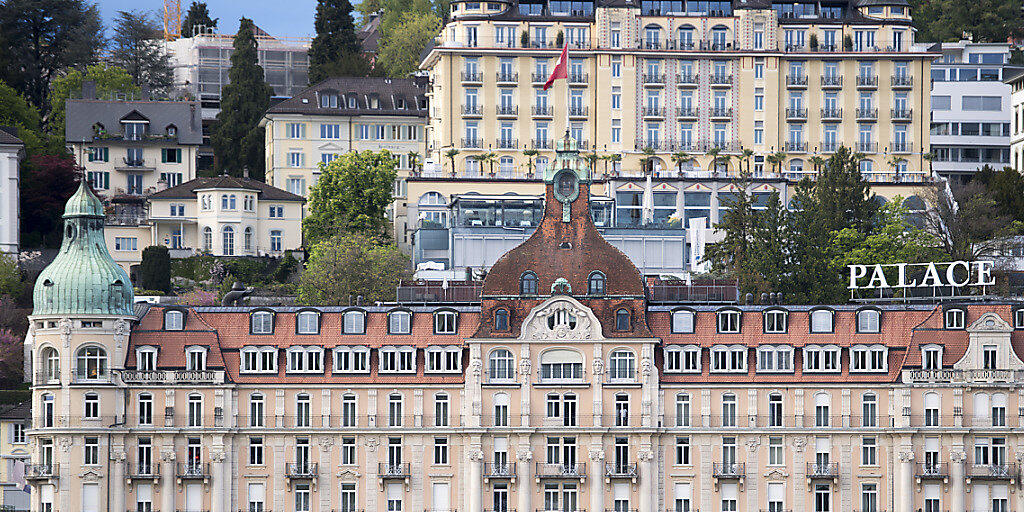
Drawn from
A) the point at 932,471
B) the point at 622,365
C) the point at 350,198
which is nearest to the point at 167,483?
the point at 622,365

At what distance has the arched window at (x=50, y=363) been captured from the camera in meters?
131

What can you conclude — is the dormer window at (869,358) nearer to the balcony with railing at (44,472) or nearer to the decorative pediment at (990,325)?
the decorative pediment at (990,325)

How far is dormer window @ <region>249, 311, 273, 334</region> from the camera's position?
436 feet

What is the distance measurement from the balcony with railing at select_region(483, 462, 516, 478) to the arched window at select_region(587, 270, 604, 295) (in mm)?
11683

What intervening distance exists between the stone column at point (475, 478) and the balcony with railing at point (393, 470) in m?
3.67

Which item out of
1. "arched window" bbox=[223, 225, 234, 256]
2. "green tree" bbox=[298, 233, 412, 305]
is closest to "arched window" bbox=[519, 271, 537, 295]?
"green tree" bbox=[298, 233, 412, 305]

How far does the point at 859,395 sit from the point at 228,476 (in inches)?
1489

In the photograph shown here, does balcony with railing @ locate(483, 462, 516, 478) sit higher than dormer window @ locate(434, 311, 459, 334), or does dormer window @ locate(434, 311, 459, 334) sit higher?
dormer window @ locate(434, 311, 459, 334)

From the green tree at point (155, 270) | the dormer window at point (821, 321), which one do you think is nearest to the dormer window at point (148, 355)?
the dormer window at point (821, 321)

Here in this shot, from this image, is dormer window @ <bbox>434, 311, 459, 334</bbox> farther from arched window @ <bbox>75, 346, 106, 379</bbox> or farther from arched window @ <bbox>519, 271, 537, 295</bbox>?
arched window @ <bbox>75, 346, 106, 379</bbox>

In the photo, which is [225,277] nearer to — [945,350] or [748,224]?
[748,224]

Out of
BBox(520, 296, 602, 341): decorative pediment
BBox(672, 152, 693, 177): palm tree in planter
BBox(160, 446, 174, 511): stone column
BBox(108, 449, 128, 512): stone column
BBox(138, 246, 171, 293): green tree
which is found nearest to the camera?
BBox(108, 449, 128, 512): stone column

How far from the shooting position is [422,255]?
171375mm

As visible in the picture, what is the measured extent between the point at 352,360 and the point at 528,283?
11724mm
